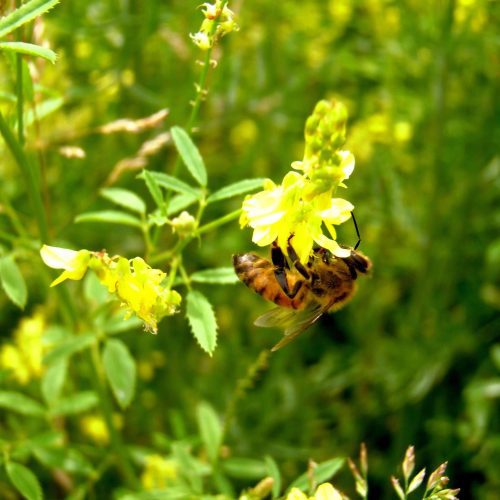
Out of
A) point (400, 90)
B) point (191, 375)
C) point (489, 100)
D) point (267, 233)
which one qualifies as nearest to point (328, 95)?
point (400, 90)

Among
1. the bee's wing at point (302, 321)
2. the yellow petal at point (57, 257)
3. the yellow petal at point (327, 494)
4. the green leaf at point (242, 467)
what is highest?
the yellow petal at point (57, 257)

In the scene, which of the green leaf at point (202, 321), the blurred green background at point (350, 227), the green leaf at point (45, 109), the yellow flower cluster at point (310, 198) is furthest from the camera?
the blurred green background at point (350, 227)

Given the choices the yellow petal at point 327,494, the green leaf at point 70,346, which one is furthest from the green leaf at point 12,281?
the yellow petal at point 327,494

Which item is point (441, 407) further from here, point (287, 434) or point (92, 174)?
point (92, 174)

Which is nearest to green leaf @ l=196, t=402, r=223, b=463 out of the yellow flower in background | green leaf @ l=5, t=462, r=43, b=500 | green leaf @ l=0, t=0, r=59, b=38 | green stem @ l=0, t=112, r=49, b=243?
the yellow flower in background

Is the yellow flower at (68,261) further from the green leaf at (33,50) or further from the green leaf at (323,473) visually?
the green leaf at (323,473)

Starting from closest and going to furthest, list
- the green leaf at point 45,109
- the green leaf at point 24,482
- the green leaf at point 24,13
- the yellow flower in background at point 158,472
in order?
the green leaf at point 24,13 < the green leaf at point 24,482 < the green leaf at point 45,109 < the yellow flower in background at point 158,472

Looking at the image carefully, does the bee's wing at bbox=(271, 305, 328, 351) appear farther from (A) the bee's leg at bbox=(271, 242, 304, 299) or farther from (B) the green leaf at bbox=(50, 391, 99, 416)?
(B) the green leaf at bbox=(50, 391, 99, 416)
